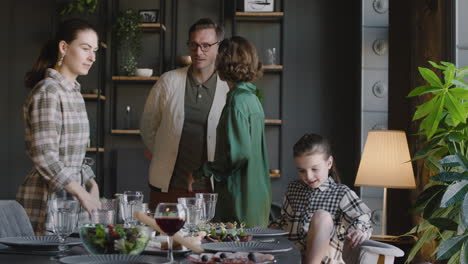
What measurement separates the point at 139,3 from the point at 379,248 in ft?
14.8

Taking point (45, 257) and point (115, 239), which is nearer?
point (115, 239)

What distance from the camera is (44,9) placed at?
646cm

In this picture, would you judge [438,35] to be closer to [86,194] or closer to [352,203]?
[352,203]

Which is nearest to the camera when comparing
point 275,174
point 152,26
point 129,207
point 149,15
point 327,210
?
point 129,207

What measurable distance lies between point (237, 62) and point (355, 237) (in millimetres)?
1022

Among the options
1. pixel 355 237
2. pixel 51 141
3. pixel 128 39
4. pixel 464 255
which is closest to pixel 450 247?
pixel 464 255

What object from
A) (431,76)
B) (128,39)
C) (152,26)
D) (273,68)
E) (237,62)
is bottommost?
(431,76)

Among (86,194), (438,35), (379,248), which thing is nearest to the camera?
(379,248)

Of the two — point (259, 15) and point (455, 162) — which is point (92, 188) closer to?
point (455, 162)

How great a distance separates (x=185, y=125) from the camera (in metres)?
3.73

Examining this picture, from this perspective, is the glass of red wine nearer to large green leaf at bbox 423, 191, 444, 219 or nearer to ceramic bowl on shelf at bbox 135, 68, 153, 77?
large green leaf at bbox 423, 191, 444, 219

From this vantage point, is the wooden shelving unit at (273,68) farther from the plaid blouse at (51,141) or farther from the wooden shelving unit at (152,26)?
the plaid blouse at (51,141)

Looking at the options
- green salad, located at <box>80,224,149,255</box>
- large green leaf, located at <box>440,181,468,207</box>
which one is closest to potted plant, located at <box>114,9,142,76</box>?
large green leaf, located at <box>440,181,468,207</box>

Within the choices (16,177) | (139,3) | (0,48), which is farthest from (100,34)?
(16,177)
